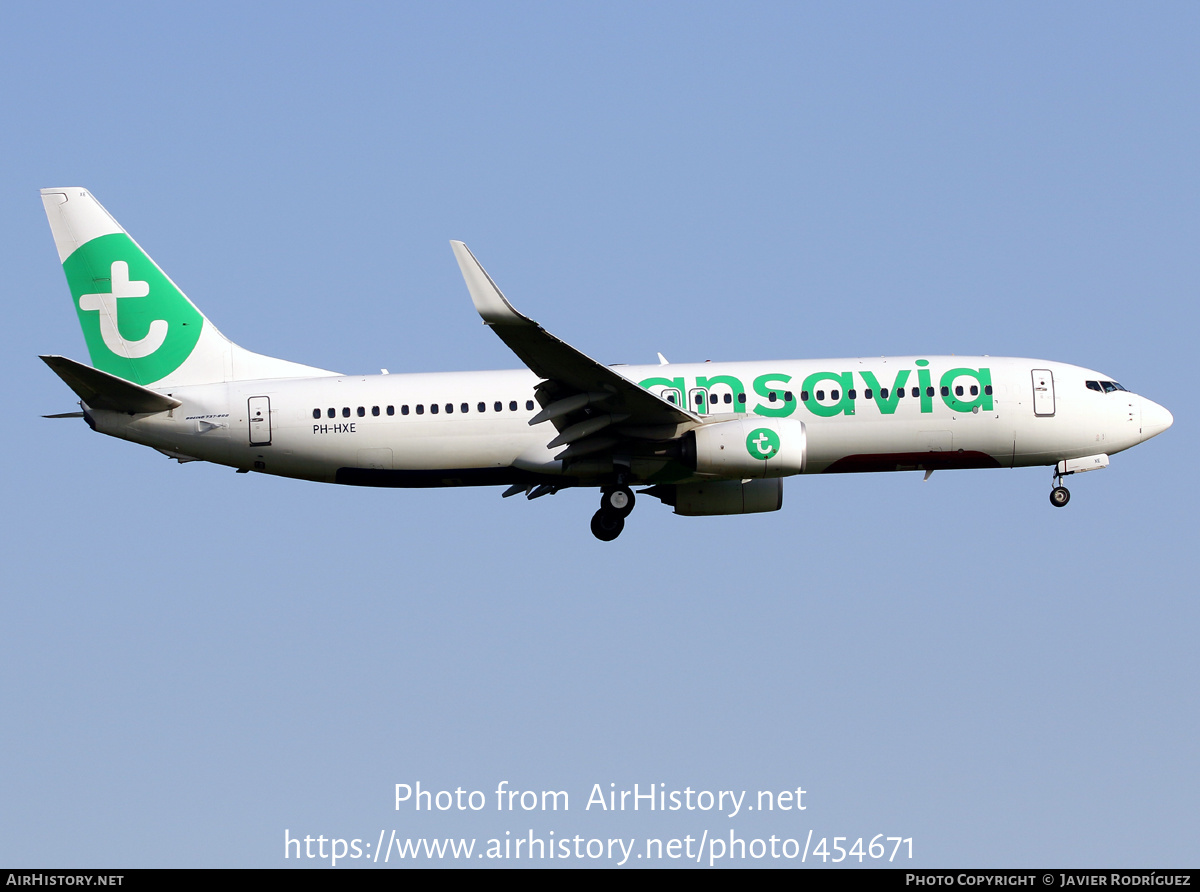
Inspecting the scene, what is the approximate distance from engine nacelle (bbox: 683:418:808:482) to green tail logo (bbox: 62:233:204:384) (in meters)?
13.9

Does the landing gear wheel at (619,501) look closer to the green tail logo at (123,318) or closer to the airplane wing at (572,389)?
the airplane wing at (572,389)

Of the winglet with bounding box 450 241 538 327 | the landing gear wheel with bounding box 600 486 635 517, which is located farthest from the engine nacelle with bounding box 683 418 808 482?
the winglet with bounding box 450 241 538 327

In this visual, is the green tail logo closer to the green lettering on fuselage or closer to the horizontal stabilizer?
the horizontal stabilizer

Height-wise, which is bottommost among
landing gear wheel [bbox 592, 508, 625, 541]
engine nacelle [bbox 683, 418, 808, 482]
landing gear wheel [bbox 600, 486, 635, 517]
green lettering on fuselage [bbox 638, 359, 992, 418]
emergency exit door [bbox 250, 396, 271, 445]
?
landing gear wheel [bbox 592, 508, 625, 541]

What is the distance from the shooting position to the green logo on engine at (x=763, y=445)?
1340 inches

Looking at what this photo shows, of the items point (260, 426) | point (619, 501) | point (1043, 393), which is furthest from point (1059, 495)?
point (260, 426)

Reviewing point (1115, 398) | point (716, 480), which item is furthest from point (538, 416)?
point (1115, 398)

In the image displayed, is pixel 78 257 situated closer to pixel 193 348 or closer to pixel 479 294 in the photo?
pixel 193 348

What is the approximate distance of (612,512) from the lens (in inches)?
1460

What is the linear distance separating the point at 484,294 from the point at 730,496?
33.6 ft

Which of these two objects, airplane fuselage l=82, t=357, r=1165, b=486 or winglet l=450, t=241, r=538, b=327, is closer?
winglet l=450, t=241, r=538, b=327

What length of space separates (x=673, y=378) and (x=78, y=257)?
16077 mm

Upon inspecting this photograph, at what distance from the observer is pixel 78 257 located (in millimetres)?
37719

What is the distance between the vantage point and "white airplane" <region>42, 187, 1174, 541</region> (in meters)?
35.8
